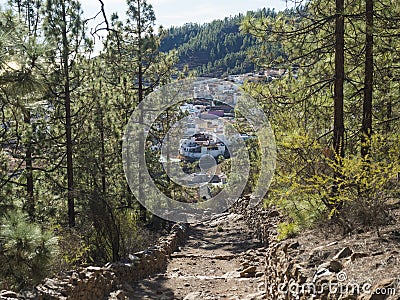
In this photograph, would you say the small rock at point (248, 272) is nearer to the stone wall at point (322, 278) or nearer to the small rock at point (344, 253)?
the stone wall at point (322, 278)

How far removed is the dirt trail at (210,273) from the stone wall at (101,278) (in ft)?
0.67

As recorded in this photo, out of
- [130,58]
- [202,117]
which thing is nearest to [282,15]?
[130,58]

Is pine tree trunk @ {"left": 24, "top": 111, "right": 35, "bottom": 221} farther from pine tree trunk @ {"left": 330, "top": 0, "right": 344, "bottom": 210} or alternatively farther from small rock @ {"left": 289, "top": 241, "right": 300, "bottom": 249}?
pine tree trunk @ {"left": 330, "top": 0, "right": 344, "bottom": 210}

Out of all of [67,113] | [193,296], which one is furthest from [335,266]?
[67,113]

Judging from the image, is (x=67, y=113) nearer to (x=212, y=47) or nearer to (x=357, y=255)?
(x=357, y=255)

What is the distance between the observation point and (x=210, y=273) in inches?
378

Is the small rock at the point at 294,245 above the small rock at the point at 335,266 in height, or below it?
below

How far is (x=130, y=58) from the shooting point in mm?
14812

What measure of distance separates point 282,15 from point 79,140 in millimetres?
7268

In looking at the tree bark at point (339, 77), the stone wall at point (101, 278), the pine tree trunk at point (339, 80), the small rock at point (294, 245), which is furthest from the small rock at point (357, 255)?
the stone wall at point (101, 278)

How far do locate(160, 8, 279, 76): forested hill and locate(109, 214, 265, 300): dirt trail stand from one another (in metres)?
55.5

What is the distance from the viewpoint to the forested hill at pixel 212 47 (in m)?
78.0

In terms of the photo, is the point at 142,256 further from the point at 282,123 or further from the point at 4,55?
the point at 4,55

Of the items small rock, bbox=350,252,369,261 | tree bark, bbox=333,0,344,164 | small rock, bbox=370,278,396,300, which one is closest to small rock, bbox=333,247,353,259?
small rock, bbox=350,252,369,261
